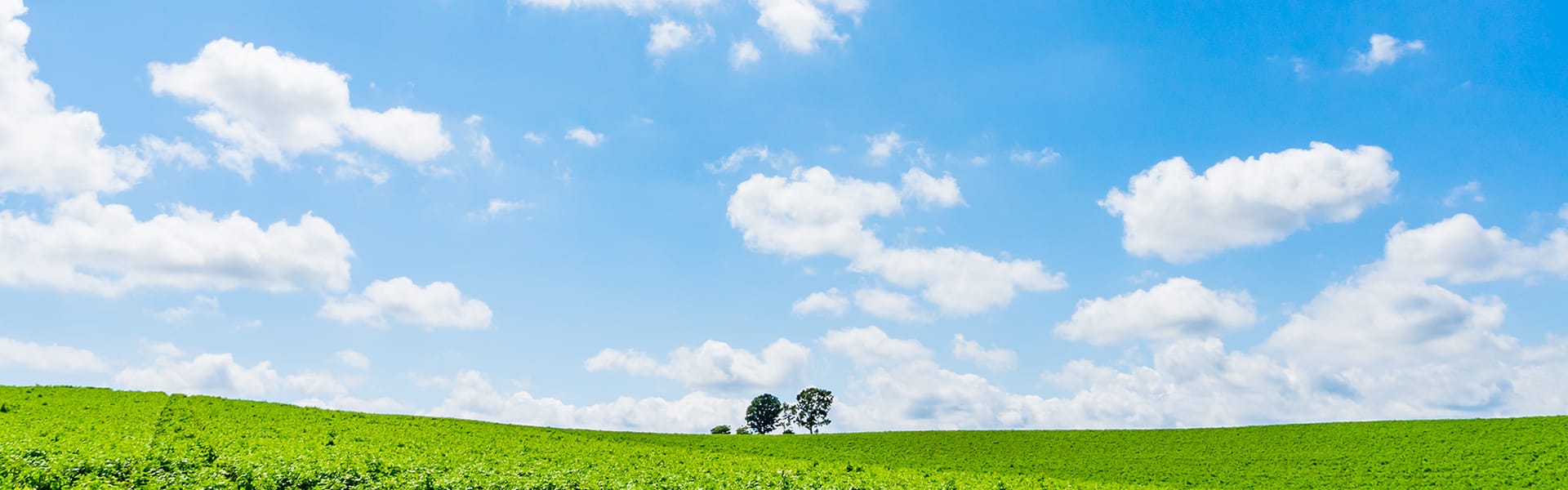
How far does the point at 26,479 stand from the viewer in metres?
20.4

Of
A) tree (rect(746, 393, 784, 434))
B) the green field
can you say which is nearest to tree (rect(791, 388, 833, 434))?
tree (rect(746, 393, 784, 434))

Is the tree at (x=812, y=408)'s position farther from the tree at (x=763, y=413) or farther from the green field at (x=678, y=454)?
the green field at (x=678, y=454)

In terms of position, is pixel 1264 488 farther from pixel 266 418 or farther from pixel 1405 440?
pixel 266 418

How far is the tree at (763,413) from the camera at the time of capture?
124 meters

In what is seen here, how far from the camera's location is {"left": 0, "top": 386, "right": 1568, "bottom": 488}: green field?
24.5m

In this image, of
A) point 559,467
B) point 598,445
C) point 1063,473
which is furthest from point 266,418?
point 1063,473

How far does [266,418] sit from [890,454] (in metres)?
45.0

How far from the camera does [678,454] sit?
40.5m

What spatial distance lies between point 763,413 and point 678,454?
8586 centimetres

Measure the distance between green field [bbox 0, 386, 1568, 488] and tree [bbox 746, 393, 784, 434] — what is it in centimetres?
5220

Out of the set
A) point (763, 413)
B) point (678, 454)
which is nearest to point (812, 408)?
point (763, 413)

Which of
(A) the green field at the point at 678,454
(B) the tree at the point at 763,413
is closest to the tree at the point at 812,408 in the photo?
(B) the tree at the point at 763,413

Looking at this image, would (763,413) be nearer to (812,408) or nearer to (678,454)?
(812,408)

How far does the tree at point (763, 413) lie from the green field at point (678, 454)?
52197 mm
